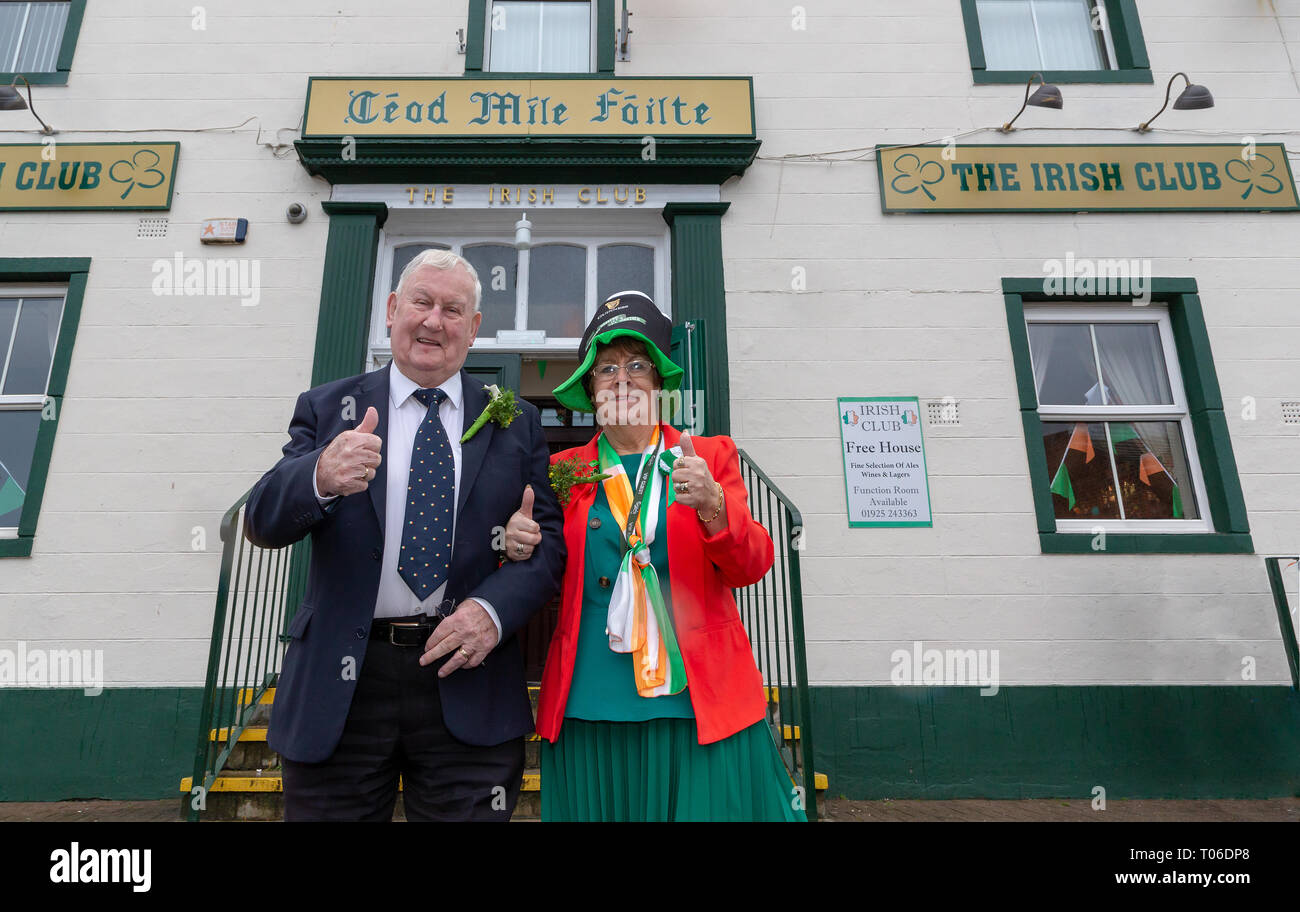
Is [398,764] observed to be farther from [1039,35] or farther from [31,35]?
[31,35]

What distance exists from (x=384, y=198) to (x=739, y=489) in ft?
13.7

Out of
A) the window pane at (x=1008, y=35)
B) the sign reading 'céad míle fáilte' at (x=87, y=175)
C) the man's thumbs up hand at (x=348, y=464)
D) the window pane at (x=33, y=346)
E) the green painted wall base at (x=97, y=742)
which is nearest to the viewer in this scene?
the man's thumbs up hand at (x=348, y=464)

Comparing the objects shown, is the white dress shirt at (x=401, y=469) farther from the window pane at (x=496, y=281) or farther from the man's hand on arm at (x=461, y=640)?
the window pane at (x=496, y=281)

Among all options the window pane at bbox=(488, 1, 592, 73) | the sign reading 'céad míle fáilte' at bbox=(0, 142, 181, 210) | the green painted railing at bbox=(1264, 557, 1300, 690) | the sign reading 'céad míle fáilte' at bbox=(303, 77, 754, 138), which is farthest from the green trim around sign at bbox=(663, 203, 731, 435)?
the sign reading 'céad míle fáilte' at bbox=(0, 142, 181, 210)

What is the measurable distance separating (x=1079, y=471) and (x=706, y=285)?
283 cm

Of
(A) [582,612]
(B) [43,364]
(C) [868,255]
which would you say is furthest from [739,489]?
(B) [43,364]

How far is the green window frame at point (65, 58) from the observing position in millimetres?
5219

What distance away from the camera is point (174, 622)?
14.2 feet

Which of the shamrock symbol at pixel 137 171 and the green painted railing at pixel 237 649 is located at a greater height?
the shamrock symbol at pixel 137 171

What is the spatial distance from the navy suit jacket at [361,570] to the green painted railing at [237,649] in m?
1.65

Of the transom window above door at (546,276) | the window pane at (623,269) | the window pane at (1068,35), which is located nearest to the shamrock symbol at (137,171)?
the transom window above door at (546,276)

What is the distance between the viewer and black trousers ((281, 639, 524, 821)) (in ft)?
5.35

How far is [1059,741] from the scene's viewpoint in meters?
4.19

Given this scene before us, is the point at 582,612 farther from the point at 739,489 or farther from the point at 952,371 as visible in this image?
the point at 952,371
